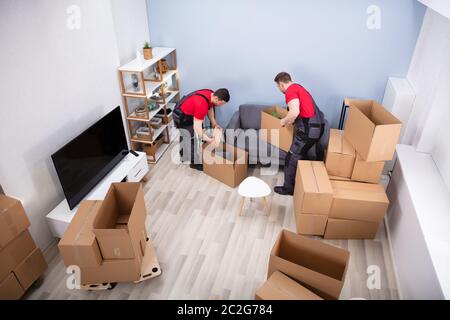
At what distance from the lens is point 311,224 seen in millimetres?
3111

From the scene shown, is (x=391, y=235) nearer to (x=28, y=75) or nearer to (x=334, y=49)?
(x=334, y=49)

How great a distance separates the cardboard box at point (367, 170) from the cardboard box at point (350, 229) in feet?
1.37

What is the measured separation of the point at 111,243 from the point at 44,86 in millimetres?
1421

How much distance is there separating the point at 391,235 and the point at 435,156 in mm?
826

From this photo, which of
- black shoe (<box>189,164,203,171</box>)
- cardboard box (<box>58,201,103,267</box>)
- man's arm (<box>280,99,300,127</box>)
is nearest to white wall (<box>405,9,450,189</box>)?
man's arm (<box>280,99,300,127</box>)

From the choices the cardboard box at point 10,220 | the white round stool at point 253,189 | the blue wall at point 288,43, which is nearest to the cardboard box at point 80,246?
the cardboard box at point 10,220

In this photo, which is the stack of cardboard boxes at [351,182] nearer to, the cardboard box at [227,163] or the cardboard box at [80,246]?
the cardboard box at [227,163]

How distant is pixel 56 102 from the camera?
114 inches

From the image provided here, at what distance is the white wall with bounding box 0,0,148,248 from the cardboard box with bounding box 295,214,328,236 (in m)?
2.25

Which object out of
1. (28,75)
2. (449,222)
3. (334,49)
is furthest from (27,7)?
(449,222)

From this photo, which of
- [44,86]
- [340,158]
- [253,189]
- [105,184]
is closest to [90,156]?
[105,184]

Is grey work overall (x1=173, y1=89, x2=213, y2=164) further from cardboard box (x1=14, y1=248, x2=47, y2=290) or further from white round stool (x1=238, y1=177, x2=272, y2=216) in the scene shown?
cardboard box (x1=14, y1=248, x2=47, y2=290)

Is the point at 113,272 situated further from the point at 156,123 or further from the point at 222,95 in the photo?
the point at 156,123

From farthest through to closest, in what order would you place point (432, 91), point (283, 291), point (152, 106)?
point (152, 106) → point (432, 91) → point (283, 291)
